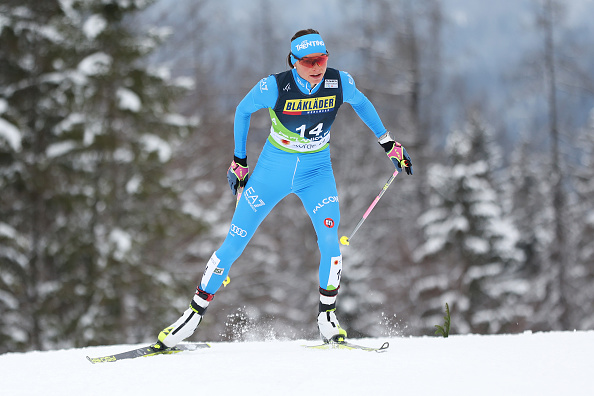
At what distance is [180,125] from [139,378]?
11.8 metres

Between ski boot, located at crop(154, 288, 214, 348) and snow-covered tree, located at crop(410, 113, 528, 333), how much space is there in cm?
1466

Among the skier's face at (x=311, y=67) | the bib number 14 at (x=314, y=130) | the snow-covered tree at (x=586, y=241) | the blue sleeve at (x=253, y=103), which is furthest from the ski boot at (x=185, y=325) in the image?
the snow-covered tree at (x=586, y=241)

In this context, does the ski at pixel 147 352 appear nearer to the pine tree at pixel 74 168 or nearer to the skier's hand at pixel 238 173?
the skier's hand at pixel 238 173

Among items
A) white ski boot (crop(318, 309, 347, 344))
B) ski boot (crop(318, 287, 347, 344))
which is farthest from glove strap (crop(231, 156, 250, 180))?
white ski boot (crop(318, 309, 347, 344))

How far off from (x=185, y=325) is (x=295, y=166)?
155 cm

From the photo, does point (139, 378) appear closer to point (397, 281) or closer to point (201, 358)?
point (201, 358)

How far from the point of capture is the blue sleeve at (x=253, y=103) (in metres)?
4.85

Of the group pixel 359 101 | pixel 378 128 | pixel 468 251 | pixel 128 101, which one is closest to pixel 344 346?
pixel 378 128

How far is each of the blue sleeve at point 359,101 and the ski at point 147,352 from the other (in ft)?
7.97

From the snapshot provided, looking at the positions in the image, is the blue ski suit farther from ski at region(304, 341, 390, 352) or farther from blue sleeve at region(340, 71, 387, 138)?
ski at region(304, 341, 390, 352)

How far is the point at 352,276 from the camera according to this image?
16.8 m

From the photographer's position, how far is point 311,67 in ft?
15.7

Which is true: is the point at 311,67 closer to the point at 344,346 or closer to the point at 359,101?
the point at 359,101

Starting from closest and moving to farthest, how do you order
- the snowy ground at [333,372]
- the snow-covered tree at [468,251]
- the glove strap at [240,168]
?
the snowy ground at [333,372] < the glove strap at [240,168] < the snow-covered tree at [468,251]
